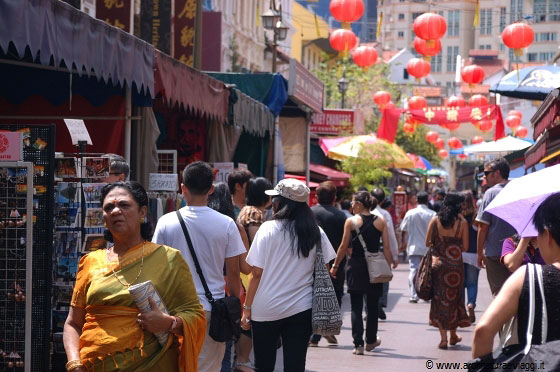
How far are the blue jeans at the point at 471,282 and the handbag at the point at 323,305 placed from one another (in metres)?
7.82

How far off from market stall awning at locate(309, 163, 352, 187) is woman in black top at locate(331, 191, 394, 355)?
17019 mm

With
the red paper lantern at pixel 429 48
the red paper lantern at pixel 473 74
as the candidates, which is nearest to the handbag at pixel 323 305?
the red paper lantern at pixel 429 48

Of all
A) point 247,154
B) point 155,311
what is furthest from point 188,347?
point 247,154

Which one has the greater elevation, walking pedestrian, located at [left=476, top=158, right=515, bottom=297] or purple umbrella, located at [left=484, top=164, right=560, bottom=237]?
purple umbrella, located at [left=484, top=164, right=560, bottom=237]

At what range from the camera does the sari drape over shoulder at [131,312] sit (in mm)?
4875

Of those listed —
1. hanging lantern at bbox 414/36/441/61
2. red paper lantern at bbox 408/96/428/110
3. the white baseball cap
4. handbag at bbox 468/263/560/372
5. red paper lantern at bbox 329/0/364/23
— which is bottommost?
handbag at bbox 468/263/560/372

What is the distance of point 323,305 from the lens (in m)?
7.42

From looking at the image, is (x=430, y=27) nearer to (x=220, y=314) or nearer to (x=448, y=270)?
(x=448, y=270)

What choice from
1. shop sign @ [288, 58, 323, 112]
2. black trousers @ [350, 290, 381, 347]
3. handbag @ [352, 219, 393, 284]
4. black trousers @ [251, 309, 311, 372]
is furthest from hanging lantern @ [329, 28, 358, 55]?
black trousers @ [251, 309, 311, 372]

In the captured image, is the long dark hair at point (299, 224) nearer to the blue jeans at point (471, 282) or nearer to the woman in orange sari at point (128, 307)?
the woman in orange sari at point (128, 307)

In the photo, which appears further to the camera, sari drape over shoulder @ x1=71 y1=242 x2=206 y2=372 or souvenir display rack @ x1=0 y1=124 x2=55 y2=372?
souvenir display rack @ x1=0 y1=124 x2=55 y2=372

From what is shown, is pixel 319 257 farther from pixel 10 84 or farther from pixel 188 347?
pixel 10 84

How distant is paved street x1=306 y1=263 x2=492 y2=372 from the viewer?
35.4ft

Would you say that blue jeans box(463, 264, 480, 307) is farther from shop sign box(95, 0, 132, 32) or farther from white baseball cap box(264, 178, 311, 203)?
white baseball cap box(264, 178, 311, 203)
